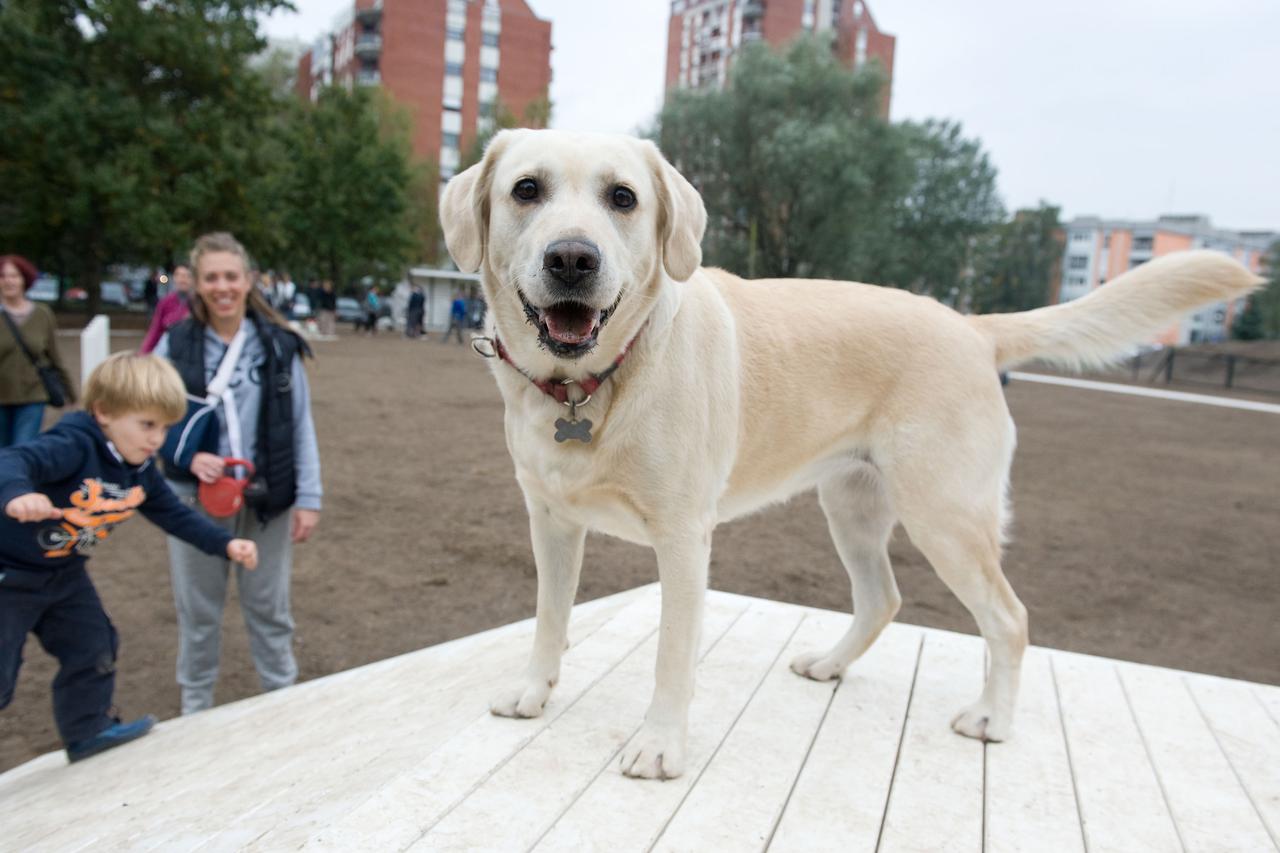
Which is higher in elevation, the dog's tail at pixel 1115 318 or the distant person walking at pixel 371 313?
the dog's tail at pixel 1115 318

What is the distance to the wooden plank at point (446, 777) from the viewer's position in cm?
215

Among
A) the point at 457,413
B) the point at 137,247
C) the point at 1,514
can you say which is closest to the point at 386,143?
the point at 137,247

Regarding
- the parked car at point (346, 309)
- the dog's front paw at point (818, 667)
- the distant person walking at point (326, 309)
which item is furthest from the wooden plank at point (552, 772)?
the parked car at point (346, 309)

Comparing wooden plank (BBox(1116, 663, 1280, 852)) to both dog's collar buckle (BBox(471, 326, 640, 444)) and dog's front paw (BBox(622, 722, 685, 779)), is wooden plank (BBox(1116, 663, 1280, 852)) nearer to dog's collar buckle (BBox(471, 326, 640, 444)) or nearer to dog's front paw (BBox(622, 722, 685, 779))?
dog's front paw (BBox(622, 722, 685, 779))

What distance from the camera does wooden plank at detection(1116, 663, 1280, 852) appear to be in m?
2.46

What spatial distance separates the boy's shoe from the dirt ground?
2.78 ft

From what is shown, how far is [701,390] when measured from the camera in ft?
8.50

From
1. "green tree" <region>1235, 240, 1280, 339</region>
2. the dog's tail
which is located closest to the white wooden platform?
the dog's tail

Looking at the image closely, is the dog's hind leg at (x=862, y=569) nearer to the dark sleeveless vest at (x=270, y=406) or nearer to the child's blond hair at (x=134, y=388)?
the dark sleeveless vest at (x=270, y=406)

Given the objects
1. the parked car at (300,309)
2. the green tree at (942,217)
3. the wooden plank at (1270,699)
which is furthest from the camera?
the green tree at (942,217)

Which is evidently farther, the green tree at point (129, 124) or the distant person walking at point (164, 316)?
the green tree at point (129, 124)

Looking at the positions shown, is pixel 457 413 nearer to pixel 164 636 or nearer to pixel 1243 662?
pixel 164 636

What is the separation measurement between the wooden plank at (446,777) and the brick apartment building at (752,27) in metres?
65.1

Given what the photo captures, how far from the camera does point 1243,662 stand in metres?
5.45
